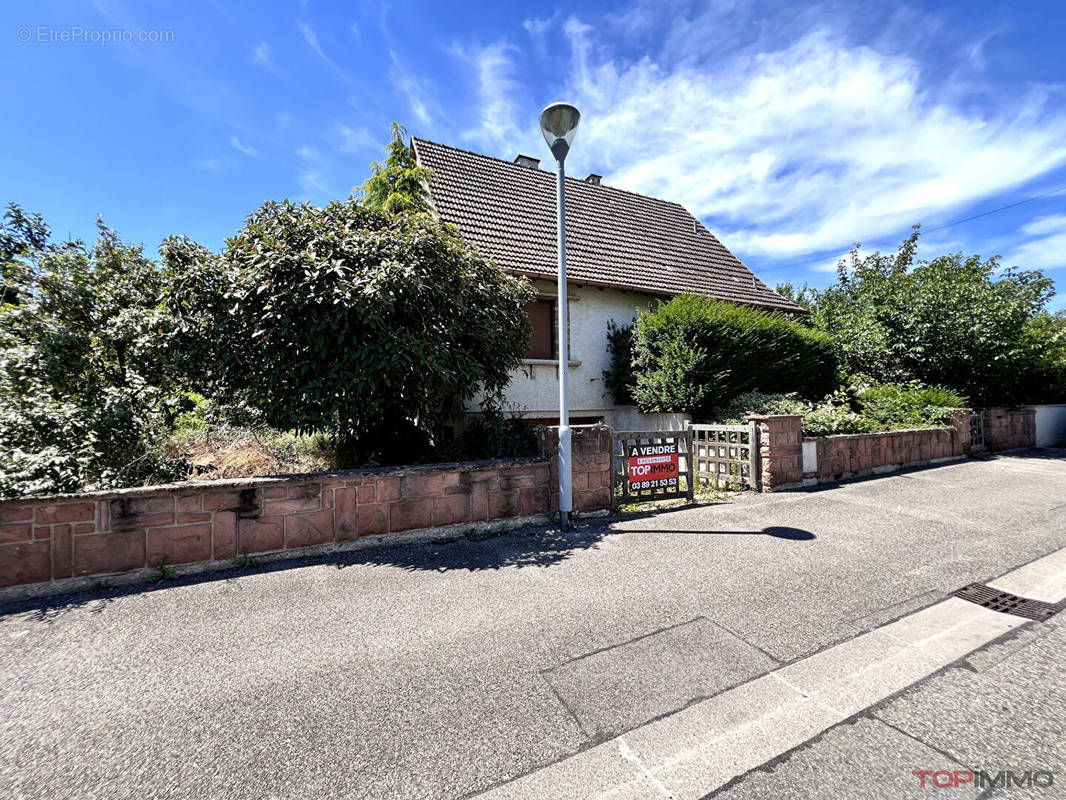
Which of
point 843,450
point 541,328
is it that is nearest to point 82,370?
point 541,328

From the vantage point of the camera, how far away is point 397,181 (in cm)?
926

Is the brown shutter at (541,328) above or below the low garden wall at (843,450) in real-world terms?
above

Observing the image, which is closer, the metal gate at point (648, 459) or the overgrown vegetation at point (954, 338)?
the metal gate at point (648, 459)

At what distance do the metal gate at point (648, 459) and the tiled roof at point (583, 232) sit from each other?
4.76 m

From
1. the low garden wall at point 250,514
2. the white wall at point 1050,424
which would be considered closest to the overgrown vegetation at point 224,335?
the low garden wall at point 250,514

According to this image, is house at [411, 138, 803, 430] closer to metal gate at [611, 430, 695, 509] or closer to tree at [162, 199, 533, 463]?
metal gate at [611, 430, 695, 509]

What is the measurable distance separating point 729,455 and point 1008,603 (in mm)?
4224

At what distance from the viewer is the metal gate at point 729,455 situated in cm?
742

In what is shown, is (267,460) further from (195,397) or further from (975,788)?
(975,788)

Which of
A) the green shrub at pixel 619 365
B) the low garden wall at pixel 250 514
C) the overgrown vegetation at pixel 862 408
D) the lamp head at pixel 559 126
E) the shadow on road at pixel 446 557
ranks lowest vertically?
the shadow on road at pixel 446 557

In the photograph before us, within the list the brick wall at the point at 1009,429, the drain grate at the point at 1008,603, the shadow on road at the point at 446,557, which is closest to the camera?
the drain grate at the point at 1008,603

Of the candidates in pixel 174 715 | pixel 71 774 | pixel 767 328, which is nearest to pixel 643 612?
pixel 174 715

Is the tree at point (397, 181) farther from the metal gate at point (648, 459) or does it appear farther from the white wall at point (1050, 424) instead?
the white wall at point (1050, 424)

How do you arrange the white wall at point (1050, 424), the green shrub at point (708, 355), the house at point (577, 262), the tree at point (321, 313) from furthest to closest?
the white wall at point (1050, 424), the house at point (577, 262), the green shrub at point (708, 355), the tree at point (321, 313)
